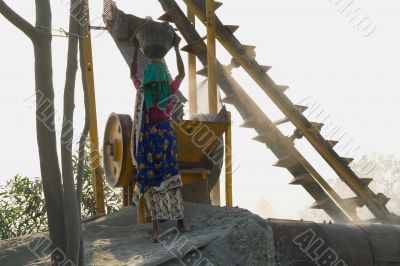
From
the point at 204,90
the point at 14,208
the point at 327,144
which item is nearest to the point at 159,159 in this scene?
the point at 204,90

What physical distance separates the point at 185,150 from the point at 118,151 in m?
0.68

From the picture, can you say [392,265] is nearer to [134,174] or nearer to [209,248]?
[209,248]

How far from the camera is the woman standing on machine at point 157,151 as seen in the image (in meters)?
4.59

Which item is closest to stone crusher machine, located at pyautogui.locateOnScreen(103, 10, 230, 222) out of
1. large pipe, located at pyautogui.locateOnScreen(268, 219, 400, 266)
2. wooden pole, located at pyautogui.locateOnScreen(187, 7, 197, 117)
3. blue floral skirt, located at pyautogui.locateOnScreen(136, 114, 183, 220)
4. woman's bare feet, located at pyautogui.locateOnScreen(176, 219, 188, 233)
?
blue floral skirt, located at pyautogui.locateOnScreen(136, 114, 183, 220)

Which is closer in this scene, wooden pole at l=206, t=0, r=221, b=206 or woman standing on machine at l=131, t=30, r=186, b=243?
woman standing on machine at l=131, t=30, r=186, b=243

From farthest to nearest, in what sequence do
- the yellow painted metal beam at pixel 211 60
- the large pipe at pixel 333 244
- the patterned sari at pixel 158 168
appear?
1. the yellow painted metal beam at pixel 211 60
2. the patterned sari at pixel 158 168
3. the large pipe at pixel 333 244

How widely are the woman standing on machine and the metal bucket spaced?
0.09 meters

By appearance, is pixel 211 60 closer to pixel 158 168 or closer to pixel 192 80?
pixel 192 80

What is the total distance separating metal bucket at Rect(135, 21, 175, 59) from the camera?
4660mm

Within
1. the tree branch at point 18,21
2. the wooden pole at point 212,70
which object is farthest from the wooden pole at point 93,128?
A: the tree branch at point 18,21

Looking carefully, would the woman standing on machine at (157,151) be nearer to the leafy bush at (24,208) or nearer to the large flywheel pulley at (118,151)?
the large flywheel pulley at (118,151)

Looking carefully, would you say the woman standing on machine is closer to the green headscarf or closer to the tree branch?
the green headscarf

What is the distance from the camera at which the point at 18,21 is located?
2383 mm

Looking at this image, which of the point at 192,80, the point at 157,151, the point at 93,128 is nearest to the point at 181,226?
the point at 157,151
